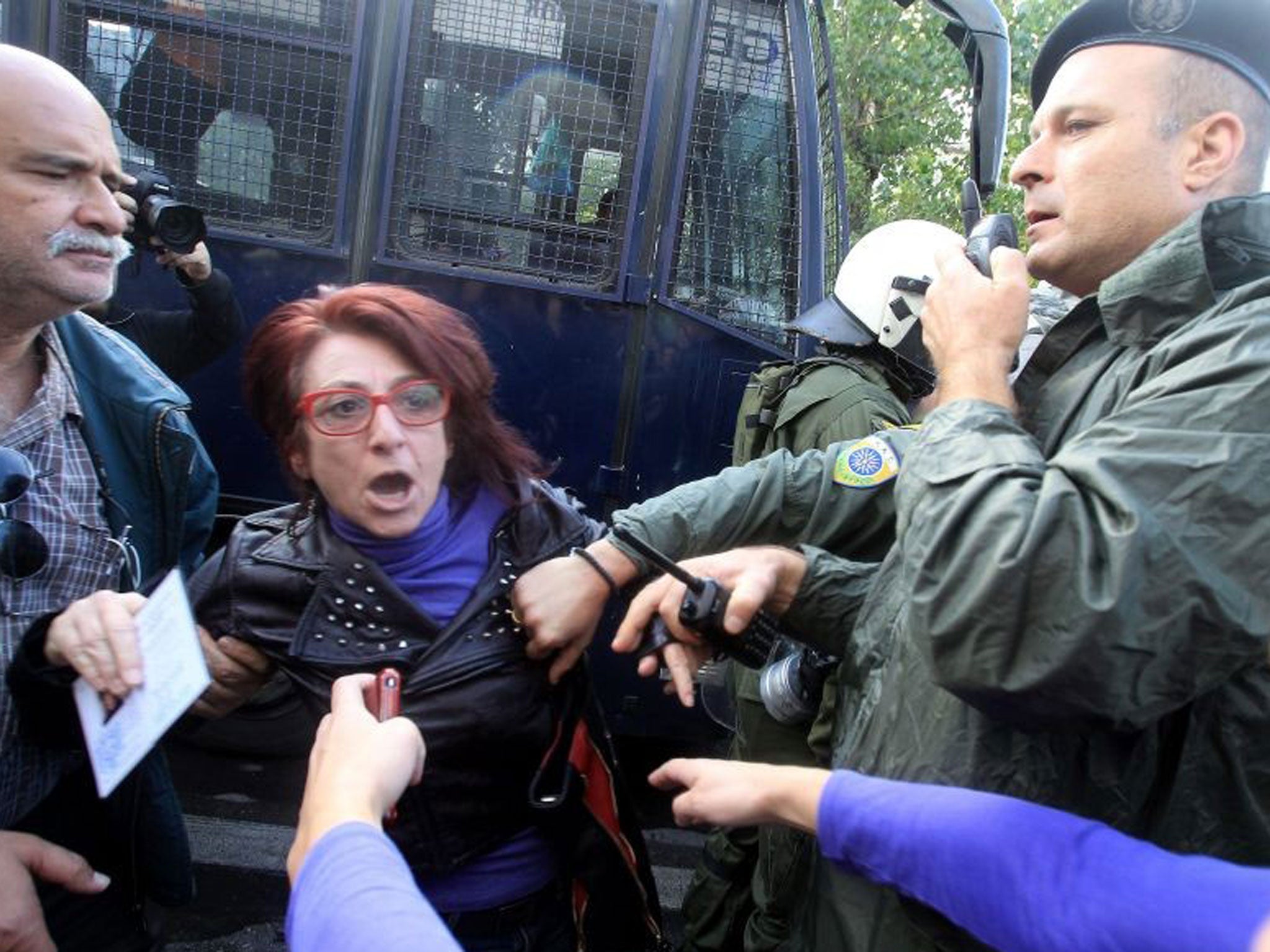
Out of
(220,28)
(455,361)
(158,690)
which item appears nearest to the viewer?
(158,690)

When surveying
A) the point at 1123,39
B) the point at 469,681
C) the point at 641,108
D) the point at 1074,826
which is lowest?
the point at 469,681

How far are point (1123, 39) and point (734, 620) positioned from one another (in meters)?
1.04

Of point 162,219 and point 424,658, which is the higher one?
point 162,219

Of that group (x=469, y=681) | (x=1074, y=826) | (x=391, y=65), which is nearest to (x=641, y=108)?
(x=391, y=65)

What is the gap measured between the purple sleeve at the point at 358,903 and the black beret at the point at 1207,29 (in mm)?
1499

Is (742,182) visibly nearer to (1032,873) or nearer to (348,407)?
(348,407)

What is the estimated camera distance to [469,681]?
1697 mm

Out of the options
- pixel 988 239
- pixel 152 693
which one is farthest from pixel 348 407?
pixel 988 239

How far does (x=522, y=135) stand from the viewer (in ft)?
11.3

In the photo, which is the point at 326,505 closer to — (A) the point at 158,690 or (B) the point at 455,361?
(B) the point at 455,361

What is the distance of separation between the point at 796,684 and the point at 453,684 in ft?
2.38

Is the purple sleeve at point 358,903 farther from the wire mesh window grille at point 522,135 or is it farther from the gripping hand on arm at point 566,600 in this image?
the wire mesh window grille at point 522,135

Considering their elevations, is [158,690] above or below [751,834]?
above

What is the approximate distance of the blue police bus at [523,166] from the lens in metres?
3.33
